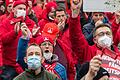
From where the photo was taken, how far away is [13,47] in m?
9.01

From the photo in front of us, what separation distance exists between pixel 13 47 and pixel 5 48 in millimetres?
135

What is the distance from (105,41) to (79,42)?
0.36m

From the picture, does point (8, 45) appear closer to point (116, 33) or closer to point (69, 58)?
point (69, 58)

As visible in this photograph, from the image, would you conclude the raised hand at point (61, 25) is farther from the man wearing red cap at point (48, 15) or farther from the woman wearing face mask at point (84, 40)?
the woman wearing face mask at point (84, 40)

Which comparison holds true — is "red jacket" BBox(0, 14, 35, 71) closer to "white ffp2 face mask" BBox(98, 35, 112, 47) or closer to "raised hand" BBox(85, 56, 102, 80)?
"white ffp2 face mask" BBox(98, 35, 112, 47)

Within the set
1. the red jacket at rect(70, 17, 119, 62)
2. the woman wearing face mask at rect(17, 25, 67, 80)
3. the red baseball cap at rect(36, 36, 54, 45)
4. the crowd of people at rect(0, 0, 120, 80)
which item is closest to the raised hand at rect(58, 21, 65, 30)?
the crowd of people at rect(0, 0, 120, 80)

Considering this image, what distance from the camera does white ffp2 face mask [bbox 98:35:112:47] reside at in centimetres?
779

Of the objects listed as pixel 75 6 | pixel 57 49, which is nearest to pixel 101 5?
pixel 75 6

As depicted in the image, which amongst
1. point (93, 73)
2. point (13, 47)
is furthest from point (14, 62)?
point (93, 73)

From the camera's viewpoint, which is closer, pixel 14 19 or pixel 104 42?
pixel 104 42

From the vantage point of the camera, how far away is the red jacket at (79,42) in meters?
7.79

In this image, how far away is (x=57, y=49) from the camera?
8734 millimetres

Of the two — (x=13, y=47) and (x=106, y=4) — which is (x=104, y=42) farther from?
(x=13, y=47)

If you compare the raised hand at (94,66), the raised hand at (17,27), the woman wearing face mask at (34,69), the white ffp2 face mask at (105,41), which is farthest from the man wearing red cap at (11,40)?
the raised hand at (94,66)
